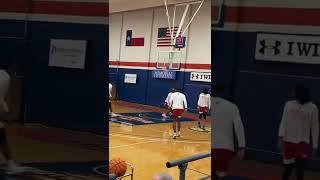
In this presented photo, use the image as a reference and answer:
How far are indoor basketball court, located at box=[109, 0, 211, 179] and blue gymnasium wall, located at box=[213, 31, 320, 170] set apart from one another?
7.39 metres

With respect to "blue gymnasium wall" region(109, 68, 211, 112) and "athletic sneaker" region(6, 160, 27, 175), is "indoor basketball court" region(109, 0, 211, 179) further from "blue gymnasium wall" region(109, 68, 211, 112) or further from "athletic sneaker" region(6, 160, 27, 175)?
"athletic sneaker" region(6, 160, 27, 175)

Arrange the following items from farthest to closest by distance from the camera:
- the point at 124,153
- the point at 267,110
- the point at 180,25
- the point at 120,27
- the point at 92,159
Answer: the point at 120,27, the point at 180,25, the point at 124,153, the point at 92,159, the point at 267,110

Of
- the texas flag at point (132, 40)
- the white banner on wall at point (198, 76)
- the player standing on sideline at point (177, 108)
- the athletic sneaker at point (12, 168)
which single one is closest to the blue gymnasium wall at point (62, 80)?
the athletic sneaker at point (12, 168)

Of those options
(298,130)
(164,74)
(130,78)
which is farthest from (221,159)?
(130,78)

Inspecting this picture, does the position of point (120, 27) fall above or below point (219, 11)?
above

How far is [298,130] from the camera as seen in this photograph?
72 cm

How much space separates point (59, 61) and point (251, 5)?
0.41 meters

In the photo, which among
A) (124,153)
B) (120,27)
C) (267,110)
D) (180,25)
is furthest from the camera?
(120,27)

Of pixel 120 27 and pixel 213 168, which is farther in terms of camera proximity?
pixel 120 27

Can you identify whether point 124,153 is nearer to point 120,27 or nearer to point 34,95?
point 34,95

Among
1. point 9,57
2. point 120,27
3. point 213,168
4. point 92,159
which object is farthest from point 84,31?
point 120,27

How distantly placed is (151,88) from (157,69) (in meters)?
0.89

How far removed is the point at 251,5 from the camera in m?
0.77

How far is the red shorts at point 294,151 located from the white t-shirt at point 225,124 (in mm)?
81
